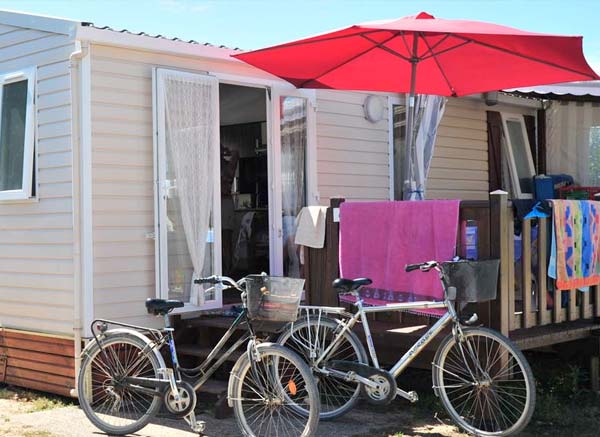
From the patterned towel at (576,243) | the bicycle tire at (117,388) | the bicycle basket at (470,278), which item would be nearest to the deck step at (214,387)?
the bicycle tire at (117,388)

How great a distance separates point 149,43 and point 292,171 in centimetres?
170

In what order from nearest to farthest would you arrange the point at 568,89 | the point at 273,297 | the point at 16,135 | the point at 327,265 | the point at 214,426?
1. the point at 273,297
2. the point at 214,426
3. the point at 327,265
4. the point at 16,135
5. the point at 568,89

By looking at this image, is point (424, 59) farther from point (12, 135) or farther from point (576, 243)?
point (12, 135)

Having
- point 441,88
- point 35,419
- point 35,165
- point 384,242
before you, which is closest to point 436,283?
point 384,242

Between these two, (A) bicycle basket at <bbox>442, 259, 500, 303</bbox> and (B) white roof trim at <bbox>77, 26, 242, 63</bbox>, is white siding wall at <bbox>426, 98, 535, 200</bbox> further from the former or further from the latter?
(A) bicycle basket at <bbox>442, 259, 500, 303</bbox>

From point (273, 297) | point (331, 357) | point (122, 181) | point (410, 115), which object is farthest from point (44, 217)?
point (410, 115)

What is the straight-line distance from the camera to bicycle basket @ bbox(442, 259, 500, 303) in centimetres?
444

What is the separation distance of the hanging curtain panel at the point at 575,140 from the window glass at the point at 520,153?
30 centimetres

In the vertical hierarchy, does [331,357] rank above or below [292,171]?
below

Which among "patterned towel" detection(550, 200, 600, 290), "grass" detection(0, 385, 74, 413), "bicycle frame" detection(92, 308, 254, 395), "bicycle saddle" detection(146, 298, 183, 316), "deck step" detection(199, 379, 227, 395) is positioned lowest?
"grass" detection(0, 385, 74, 413)

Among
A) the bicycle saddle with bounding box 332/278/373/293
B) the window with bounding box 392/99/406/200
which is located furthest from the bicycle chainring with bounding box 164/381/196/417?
the window with bounding box 392/99/406/200

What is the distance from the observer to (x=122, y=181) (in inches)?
226

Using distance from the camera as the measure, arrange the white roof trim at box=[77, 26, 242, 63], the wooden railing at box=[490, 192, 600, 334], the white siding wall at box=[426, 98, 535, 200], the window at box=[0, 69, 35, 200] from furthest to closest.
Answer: the white siding wall at box=[426, 98, 535, 200], the window at box=[0, 69, 35, 200], the white roof trim at box=[77, 26, 242, 63], the wooden railing at box=[490, 192, 600, 334]

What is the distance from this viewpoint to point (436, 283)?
4902 millimetres
